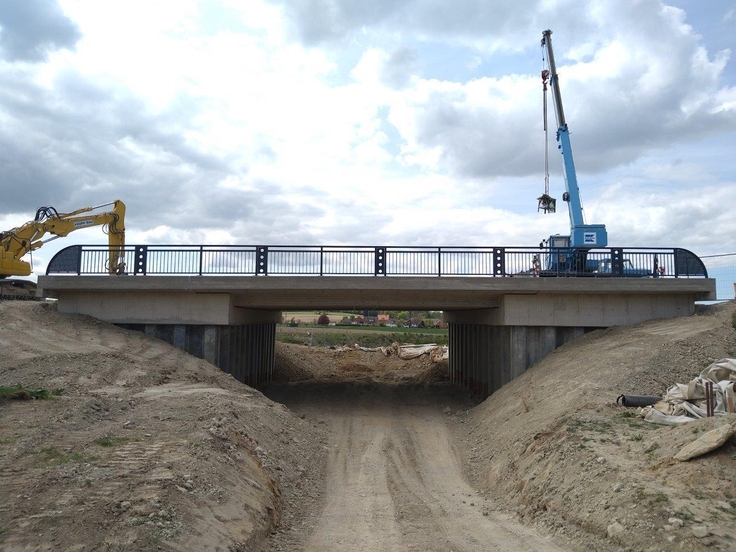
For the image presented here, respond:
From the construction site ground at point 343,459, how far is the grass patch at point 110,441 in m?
0.07

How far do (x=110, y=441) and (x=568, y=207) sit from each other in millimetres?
23753

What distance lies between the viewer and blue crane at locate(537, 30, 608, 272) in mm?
24188

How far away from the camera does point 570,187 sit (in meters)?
27.6

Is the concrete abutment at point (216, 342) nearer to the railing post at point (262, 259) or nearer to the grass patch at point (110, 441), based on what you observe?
the railing post at point (262, 259)

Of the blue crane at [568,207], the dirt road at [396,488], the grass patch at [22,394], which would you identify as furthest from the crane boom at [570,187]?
the grass patch at [22,394]

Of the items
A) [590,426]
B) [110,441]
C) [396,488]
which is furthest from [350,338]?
[110,441]

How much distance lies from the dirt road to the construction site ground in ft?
0.19

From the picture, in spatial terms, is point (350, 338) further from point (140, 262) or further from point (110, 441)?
point (110, 441)

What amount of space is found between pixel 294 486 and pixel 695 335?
12889mm

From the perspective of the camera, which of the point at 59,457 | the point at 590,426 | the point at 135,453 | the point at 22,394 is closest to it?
the point at 59,457

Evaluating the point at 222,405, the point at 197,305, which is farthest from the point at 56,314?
the point at 222,405

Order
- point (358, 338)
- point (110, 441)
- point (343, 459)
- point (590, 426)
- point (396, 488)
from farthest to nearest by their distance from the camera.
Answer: point (358, 338) → point (343, 459) → point (396, 488) → point (590, 426) → point (110, 441)

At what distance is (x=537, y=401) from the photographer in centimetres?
1594

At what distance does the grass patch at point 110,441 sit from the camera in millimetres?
9251
